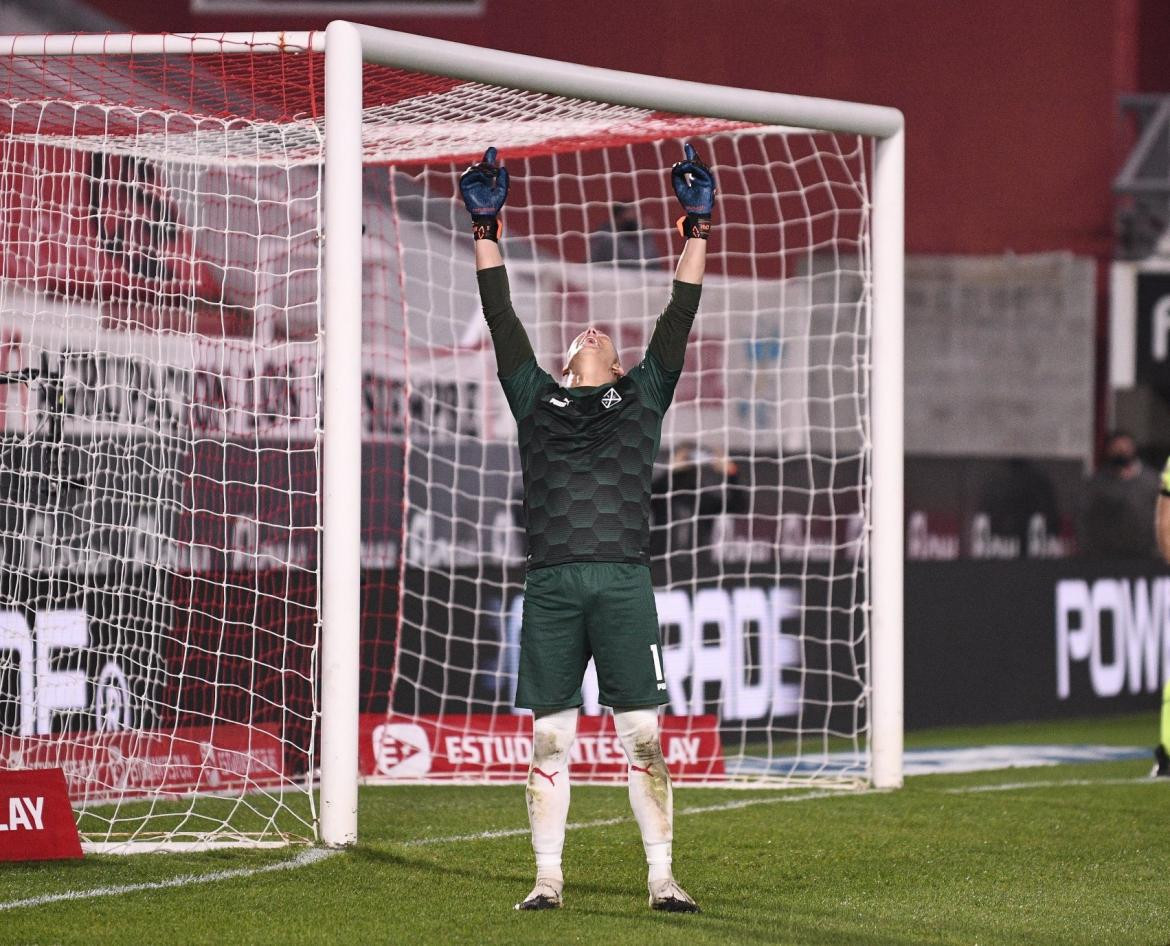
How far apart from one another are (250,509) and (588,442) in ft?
11.8

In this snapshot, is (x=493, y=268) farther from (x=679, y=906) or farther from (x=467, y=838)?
(x=467, y=838)

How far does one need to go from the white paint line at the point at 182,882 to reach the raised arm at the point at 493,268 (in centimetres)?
191

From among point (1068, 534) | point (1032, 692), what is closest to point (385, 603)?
point (1032, 692)

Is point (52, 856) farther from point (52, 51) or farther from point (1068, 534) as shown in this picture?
point (1068, 534)

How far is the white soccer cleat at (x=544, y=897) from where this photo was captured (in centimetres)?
577

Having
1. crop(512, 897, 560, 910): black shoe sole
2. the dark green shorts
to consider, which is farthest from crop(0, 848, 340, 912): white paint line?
the dark green shorts

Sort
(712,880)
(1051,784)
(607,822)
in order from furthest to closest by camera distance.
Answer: (1051,784) < (607,822) < (712,880)

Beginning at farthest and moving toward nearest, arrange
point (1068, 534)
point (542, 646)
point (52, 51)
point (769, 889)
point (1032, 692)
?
point (1068, 534) < point (1032, 692) < point (52, 51) < point (769, 889) < point (542, 646)

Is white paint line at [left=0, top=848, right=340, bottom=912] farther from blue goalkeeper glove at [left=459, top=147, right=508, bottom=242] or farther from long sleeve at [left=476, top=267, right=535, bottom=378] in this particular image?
blue goalkeeper glove at [left=459, top=147, right=508, bottom=242]

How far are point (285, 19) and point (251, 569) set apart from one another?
1490 centimetres

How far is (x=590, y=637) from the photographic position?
587 cm

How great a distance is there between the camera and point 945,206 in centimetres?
2178

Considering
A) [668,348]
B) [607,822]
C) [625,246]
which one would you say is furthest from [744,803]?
[625,246]

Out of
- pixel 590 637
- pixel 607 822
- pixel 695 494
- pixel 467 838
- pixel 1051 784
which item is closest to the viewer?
pixel 590 637
